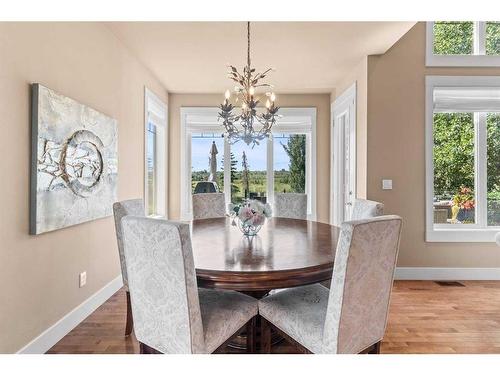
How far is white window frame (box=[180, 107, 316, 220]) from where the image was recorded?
555cm

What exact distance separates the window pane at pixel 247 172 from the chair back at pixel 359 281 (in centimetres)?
423

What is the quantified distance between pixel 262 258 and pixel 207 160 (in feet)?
13.5

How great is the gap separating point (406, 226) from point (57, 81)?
142 inches

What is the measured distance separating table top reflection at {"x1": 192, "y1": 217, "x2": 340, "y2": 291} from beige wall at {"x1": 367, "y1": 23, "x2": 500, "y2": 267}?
150cm

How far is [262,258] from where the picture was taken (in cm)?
180

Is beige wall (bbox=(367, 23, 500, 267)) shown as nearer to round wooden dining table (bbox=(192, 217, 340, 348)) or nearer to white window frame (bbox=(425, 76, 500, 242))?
white window frame (bbox=(425, 76, 500, 242))

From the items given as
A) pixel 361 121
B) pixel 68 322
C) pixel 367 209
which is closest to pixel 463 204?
pixel 361 121

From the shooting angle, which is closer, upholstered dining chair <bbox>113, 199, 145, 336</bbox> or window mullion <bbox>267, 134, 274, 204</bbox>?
upholstered dining chair <bbox>113, 199, 145, 336</bbox>

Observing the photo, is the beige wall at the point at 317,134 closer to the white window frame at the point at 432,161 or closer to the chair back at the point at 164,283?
the white window frame at the point at 432,161

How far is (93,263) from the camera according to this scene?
2.94 m

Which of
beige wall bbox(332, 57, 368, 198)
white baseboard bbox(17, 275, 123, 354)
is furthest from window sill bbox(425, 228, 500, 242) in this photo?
white baseboard bbox(17, 275, 123, 354)

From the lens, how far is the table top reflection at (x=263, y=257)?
156 cm

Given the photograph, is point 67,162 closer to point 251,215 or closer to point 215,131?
point 251,215
